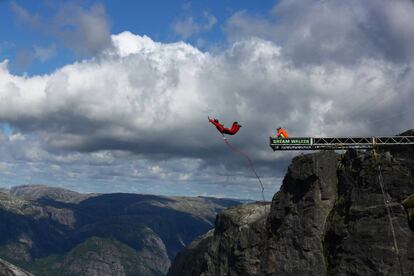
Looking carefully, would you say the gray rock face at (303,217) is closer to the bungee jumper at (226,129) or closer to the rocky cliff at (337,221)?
the rocky cliff at (337,221)

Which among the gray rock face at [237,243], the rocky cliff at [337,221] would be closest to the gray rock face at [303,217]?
the rocky cliff at [337,221]

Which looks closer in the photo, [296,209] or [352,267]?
[352,267]

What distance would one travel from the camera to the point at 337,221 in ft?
384

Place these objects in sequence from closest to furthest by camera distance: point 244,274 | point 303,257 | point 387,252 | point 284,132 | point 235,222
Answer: point 284,132
point 387,252
point 303,257
point 244,274
point 235,222

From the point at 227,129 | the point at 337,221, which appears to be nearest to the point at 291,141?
the point at 227,129

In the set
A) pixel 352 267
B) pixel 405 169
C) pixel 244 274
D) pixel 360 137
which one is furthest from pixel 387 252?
pixel 244 274

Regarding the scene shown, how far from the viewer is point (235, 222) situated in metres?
176

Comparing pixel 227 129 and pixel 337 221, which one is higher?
pixel 227 129

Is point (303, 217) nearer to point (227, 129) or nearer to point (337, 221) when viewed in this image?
point (337, 221)

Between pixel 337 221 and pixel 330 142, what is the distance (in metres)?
33.3

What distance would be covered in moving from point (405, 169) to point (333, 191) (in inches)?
872

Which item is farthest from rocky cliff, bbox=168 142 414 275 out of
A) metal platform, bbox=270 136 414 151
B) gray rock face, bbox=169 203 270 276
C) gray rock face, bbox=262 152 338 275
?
metal platform, bbox=270 136 414 151

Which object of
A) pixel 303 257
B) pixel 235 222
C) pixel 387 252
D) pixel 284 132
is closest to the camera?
pixel 284 132

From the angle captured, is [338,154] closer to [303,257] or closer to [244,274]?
[303,257]
